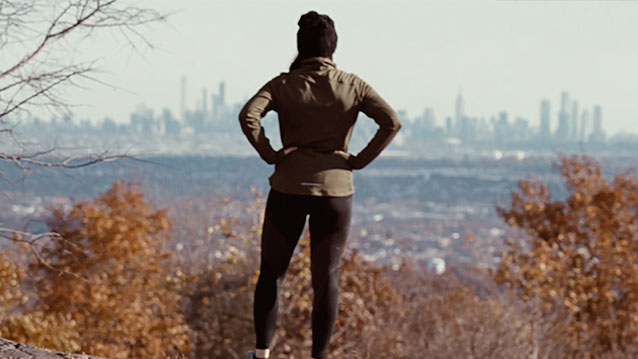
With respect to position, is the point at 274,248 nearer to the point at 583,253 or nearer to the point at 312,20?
the point at 312,20

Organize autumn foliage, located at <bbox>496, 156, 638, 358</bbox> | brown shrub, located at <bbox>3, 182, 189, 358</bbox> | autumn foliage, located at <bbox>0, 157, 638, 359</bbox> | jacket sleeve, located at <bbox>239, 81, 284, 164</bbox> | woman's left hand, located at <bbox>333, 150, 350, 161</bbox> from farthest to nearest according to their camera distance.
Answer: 1. autumn foliage, located at <bbox>496, 156, 638, 358</bbox>
2. brown shrub, located at <bbox>3, 182, 189, 358</bbox>
3. autumn foliage, located at <bbox>0, 157, 638, 359</bbox>
4. woman's left hand, located at <bbox>333, 150, 350, 161</bbox>
5. jacket sleeve, located at <bbox>239, 81, 284, 164</bbox>

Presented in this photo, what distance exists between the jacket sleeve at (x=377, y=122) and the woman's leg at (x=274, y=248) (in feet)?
1.32

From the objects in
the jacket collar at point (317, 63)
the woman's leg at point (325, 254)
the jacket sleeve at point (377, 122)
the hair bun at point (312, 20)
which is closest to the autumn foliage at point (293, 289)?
the woman's leg at point (325, 254)

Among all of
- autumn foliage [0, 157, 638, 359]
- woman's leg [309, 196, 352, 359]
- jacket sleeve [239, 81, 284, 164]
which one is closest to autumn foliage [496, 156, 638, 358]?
autumn foliage [0, 157, 638, 359]

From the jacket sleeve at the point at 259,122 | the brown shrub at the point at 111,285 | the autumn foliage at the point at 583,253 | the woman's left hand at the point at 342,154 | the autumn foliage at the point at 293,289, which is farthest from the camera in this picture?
the autumn foliage at the point at 583,253

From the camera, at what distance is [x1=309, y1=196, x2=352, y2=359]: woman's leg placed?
494cm

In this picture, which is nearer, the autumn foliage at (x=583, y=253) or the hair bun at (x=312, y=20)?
the hair bun at (x=312, y=20)

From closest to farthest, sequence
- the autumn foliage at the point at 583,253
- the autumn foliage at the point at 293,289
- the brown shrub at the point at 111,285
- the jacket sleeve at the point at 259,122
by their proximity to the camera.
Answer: the jacket sleeve at the point at 259,122
the autumn foliage at the point at 293,289
the brown shrub at the point at 111,285
the autumn foliage at the point at 583,253

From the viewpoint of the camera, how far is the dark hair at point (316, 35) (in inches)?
191

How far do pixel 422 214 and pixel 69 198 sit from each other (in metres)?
27.7

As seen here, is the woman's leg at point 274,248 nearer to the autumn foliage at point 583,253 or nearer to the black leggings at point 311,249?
the black leggings at point 311,249

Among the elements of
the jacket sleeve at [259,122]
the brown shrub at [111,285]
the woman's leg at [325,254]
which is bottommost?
the brown shrub at [111,285]

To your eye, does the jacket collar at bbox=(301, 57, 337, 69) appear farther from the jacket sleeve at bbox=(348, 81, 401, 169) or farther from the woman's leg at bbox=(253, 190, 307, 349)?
the woman's leg at bbox=(253, 190, 307, 349)

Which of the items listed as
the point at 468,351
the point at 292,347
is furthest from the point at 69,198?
the point at 468,351
